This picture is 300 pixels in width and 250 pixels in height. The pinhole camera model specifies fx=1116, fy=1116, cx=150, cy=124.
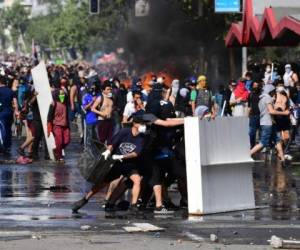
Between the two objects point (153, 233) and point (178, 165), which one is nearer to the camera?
point (153, 233)

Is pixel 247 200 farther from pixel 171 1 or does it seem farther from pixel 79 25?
pixel 79 25

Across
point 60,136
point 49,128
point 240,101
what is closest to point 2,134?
point 60,136

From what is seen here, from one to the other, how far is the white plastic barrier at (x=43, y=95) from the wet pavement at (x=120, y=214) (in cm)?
249

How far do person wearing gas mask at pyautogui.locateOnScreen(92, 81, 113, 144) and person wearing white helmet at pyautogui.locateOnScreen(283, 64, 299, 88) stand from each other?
8965 mm

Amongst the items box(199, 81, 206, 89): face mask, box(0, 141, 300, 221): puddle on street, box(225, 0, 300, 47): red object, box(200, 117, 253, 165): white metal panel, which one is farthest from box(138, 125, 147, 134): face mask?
box(225, 0, 300, 47): red object

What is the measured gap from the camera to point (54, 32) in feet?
400

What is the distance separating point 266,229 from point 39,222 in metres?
2.54

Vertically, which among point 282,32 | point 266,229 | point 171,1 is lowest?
point 266,229

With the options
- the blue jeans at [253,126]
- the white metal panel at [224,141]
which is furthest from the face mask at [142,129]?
the blue jeans at [253,126]

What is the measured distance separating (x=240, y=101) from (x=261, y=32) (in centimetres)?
604

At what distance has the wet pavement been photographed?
38.7ft

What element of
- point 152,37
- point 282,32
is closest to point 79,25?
point 152,37

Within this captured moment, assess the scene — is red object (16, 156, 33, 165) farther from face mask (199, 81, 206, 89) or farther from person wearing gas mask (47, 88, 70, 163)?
face mask (199, 81, 206, 89)

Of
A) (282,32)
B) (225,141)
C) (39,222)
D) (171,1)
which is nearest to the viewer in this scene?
(39,222)
